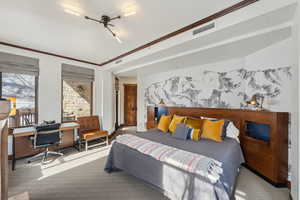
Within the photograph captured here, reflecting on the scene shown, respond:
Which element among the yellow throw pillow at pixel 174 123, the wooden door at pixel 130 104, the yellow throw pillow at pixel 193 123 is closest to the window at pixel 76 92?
the wooden door at pixel 130 104

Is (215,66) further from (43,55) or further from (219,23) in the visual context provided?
(43,55)

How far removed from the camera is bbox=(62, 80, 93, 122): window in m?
4.36

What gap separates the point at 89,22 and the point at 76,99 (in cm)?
293

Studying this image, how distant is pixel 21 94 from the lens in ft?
11.6

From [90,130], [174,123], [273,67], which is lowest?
[90,130]

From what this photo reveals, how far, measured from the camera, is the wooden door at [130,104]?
7.20m

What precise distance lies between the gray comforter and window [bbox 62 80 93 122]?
2552 millimetres

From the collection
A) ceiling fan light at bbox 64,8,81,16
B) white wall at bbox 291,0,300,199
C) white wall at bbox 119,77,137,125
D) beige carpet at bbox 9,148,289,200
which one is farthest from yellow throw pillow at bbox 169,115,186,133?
white wall at bbox 119,77,137,125

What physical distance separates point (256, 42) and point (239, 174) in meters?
2.42

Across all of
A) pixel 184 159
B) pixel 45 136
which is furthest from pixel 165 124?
pixel 45 136

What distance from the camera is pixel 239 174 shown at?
262 centimetres

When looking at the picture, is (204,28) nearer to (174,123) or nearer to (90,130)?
(174,123)

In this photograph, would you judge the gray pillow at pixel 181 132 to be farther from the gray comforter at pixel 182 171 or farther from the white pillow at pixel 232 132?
the white pillow at pixel 232 132

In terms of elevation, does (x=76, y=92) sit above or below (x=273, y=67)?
below
